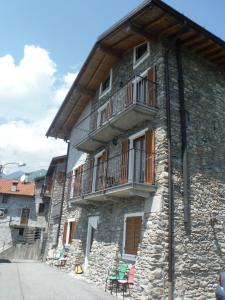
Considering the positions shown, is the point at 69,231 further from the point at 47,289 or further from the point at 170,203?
the point at 170,203

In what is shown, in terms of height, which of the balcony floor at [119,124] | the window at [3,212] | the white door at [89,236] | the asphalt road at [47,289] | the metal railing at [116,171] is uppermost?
the balcony floor at [119,124]

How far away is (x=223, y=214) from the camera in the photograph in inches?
374

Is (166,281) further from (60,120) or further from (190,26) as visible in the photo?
(60,120)

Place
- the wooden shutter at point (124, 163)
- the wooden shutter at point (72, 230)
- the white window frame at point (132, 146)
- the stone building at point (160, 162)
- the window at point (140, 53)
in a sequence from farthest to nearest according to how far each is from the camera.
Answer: the wooden shutter at point (72, 230) < the window at point (140, 53) < the wooden shutter at point (124, 163) < the white window frame at point (132, 146) < the stone building at point (160, 162)

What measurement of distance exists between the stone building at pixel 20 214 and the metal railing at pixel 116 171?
18141 mm

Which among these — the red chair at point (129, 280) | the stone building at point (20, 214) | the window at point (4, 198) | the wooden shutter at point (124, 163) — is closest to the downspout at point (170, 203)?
the red chair at point (129, 280)

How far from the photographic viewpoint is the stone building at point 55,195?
1844cm

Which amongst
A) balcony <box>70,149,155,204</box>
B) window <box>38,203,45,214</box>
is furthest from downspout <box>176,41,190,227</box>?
window <box>38,203,45,214</box>

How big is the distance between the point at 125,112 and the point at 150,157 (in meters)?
1.80

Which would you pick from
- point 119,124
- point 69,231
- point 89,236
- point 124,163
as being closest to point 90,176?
point 89,236

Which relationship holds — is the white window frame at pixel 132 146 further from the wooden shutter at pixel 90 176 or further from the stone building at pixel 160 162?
the wooden shutter at pixel 90 176

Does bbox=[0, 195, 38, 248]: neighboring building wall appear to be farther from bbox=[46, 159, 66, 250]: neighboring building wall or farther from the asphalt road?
the asphalt road

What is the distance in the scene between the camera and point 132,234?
9453mm

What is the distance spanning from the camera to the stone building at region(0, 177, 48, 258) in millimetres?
30359
